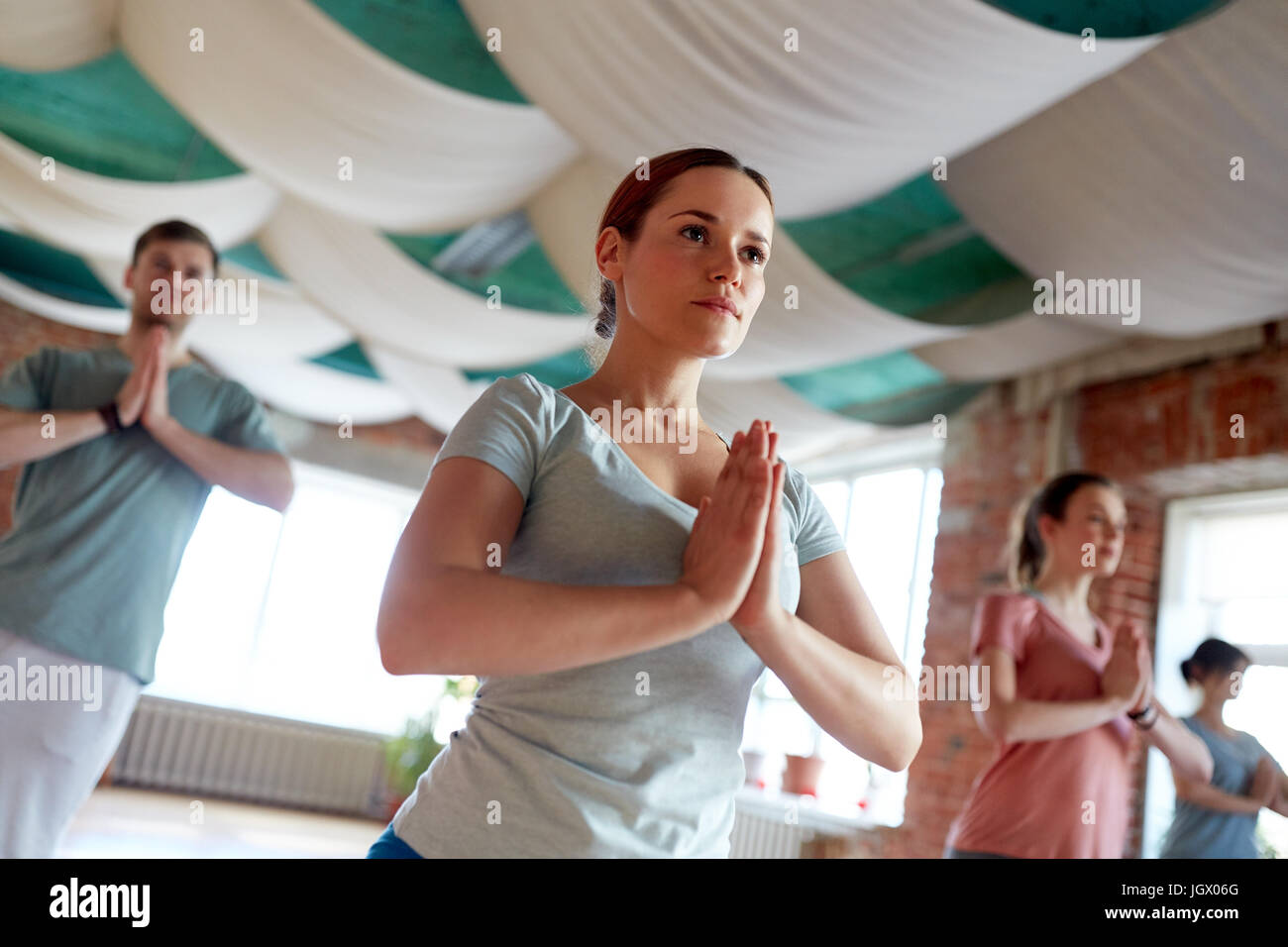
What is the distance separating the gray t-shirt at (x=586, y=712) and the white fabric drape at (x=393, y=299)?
174 inches

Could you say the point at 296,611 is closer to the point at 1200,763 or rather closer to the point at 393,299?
the point at 393,299

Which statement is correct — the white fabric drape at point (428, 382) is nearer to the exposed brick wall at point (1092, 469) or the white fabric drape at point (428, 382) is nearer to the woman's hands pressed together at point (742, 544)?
the exposed brick wall at point (1092, 469)

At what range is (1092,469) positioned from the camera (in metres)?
5.26

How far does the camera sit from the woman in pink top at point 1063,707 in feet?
6.81

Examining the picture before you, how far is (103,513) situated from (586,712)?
1311mm

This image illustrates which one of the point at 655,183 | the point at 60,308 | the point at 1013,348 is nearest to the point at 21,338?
the point at 60,308

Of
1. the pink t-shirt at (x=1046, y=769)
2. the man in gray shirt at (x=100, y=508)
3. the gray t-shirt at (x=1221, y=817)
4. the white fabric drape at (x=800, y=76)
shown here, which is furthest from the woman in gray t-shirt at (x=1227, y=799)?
the man in gray shirt at (x=100, y=508)

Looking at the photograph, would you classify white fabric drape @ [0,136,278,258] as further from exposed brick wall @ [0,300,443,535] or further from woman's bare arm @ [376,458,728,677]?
woman's bare arm @ [376,458,728,677]

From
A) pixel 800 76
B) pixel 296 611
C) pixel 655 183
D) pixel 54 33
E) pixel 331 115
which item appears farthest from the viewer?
pixel 296 611

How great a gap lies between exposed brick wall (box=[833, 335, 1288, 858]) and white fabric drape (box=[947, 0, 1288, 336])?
0.69m

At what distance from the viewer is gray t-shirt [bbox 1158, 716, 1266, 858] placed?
109 inches
